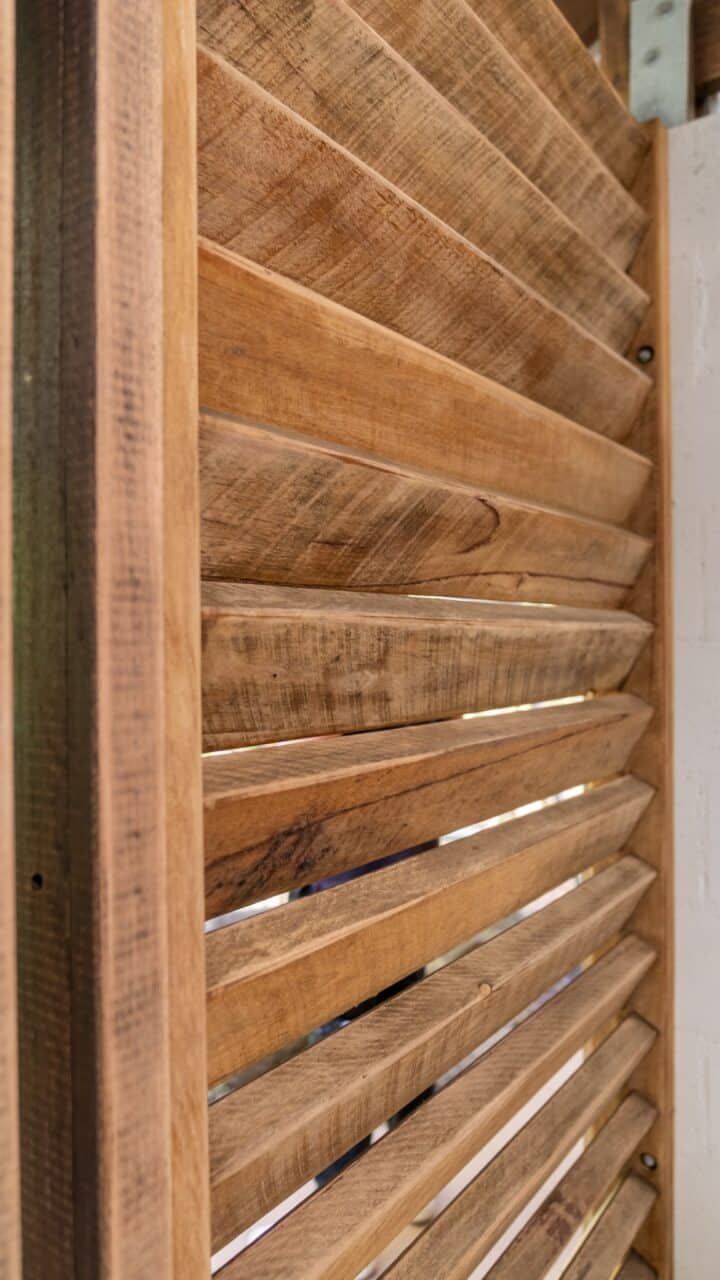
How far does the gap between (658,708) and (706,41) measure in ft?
4.15

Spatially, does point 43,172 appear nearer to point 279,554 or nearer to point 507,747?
point 279,554

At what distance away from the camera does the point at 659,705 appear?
63.5 inches

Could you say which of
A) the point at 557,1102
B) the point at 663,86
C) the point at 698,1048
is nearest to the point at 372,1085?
the point at 557,1102

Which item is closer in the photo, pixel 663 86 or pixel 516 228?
pixel 516 228

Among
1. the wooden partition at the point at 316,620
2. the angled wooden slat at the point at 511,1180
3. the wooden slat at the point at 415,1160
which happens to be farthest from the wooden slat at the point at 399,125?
the angled wooden slat at the point at 511,1180

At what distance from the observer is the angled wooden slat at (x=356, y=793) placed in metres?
0.69

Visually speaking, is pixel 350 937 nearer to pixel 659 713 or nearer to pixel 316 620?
pixel 316 620

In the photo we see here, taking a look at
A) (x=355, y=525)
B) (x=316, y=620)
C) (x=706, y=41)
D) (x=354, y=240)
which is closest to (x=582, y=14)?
(x=706, y=41)

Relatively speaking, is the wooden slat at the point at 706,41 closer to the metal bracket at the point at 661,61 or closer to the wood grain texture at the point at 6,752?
the metal bracket at the point at 661,61

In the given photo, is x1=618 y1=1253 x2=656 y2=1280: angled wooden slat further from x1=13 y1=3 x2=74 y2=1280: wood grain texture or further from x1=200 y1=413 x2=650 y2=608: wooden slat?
x1=13 y1=3 x2=74 y2=1280: wood grain texture

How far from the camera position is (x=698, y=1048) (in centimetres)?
165

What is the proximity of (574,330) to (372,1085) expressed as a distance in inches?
38.8

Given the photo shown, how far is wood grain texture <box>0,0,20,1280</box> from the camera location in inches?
16.7

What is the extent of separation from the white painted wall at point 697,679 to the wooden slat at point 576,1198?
128 millimetres
